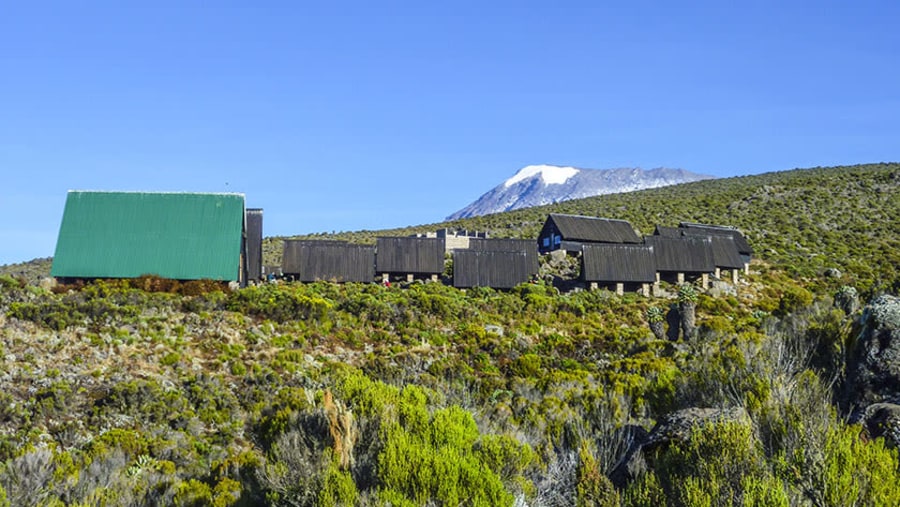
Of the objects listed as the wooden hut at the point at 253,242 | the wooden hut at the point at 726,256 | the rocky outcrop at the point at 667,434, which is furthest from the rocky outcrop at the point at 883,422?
the wooden hut at the point at 726,256

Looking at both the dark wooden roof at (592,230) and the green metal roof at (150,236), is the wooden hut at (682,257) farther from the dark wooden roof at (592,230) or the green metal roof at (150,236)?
the green metal roof at (150,236)

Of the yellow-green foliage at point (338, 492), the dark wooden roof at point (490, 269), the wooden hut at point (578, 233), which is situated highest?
the wooden hut at point (578, 233)

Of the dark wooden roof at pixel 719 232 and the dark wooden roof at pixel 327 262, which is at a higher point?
the dark wooden roof at pixel 719 232

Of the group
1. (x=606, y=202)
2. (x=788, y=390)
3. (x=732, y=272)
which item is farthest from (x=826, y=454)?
(x=606, y=202)

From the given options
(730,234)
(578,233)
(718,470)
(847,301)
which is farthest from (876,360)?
(730,234)

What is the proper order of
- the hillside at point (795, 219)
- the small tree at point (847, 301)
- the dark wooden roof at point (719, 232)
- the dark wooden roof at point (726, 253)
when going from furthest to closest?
the hillside at point (795, 219), the dark wooden roof at point (719, 232), the dark wooden roof at point (726, 253), the small tree at point (847, 301)

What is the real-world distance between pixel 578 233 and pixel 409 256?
11.5 meters

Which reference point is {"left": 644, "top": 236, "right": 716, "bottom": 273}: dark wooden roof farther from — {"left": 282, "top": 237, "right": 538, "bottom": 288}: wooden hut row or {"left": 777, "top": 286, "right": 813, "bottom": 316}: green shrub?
{"left": 777, "top": 286, "right": 813, "bottom": 316}: green shrub

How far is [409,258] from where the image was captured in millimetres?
37562

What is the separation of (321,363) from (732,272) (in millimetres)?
26999

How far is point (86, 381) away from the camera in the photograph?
1773 centimetres

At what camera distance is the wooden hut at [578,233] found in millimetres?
43844

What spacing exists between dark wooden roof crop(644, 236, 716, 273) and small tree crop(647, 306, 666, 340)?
719 cm

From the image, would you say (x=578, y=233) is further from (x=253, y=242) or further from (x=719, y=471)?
(x=719, y=471)
